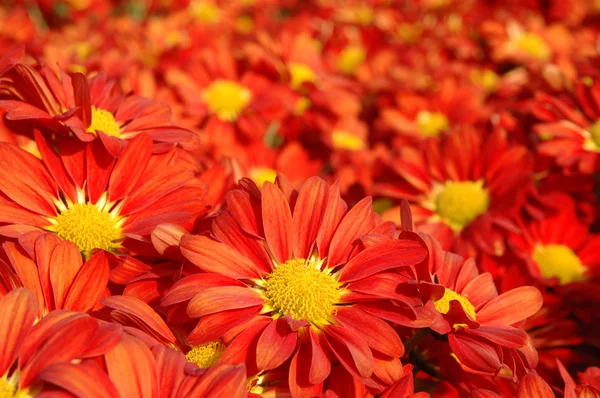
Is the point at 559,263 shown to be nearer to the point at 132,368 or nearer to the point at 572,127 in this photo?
the point at 572,127

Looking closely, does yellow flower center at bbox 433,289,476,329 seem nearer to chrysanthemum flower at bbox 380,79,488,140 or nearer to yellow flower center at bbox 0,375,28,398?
yellow flower center at bbox 0,375,28,398

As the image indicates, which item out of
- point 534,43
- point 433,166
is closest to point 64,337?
point 433,166

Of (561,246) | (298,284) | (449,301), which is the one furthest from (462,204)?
(298,284)

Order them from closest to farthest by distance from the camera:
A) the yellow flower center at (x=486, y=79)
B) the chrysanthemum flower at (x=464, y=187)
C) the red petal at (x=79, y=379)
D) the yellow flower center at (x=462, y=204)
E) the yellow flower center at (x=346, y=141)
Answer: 1. the red petal at (x=79, y=379)
2. the chrysanthemum flower at (x=464, y=187)
3. the yellow flower center at (x=462, y=204)
4. the yellow flower center at (x=346, y=141)
5. the yellow flower center at (x=486, y=79)

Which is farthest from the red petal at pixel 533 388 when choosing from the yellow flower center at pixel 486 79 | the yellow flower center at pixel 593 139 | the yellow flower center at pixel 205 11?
the yellow flower center at pixel 205 11

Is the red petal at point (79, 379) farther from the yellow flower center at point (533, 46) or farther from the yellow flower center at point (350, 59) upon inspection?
the yellow flower center at point (533, 46)

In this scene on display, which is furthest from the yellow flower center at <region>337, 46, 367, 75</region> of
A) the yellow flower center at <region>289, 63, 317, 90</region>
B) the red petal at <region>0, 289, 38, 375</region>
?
the red petal at <region>0, 289, 38, 375</region>

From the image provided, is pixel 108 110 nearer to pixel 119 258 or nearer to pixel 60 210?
pixel 60 210
